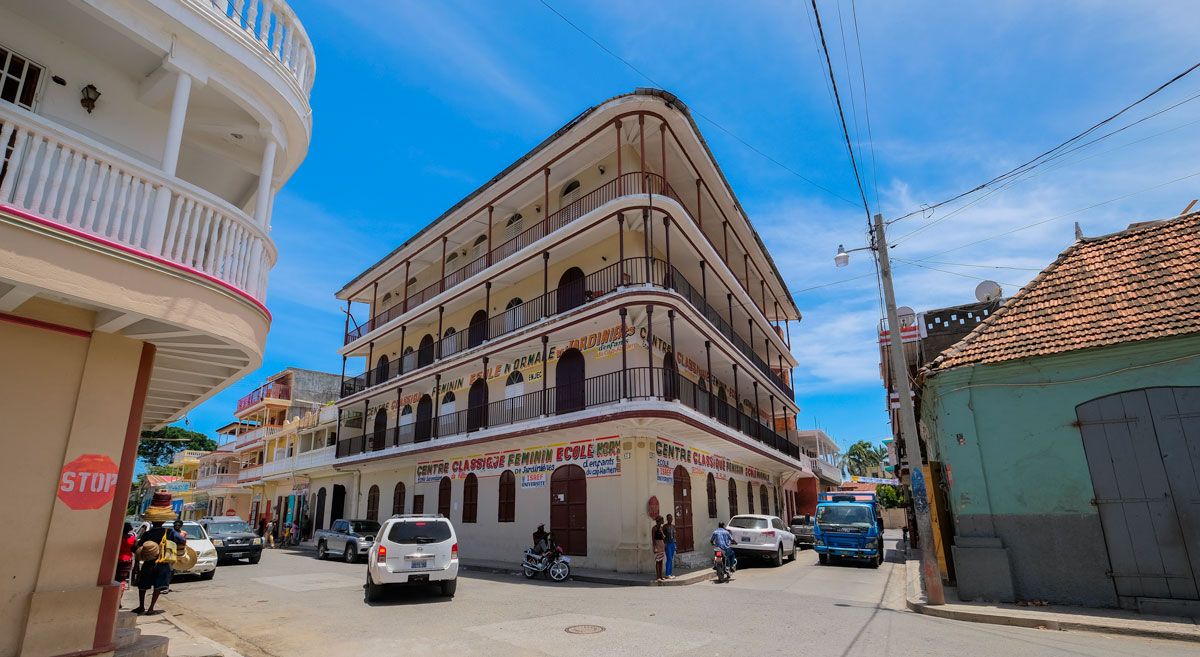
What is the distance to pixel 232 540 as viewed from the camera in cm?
2044

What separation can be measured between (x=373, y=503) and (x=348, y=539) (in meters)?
6.77

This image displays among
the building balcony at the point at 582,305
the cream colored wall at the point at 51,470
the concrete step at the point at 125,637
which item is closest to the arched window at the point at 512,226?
the building balcony at the point at 582,305

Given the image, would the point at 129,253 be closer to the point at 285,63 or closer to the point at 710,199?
the point at 285,63

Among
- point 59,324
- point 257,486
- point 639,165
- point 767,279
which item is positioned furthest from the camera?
point 257,486

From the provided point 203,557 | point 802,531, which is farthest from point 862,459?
point 203,557

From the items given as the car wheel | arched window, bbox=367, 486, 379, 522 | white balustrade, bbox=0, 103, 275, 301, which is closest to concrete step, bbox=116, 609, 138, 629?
the car wheel

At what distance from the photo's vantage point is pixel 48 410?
5840mm

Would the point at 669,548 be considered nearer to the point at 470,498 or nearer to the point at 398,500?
the point at 470,498

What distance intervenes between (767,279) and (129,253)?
29.5m

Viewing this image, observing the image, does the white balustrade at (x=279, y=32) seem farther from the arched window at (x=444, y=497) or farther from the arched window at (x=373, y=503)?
the arched window at (x=373, y=503)

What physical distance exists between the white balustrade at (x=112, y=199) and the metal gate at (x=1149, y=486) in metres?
13.1

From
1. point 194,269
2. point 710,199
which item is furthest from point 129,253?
point 710,199

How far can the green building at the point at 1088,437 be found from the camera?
9.31 m

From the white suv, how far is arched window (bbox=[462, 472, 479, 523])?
9.92 m
